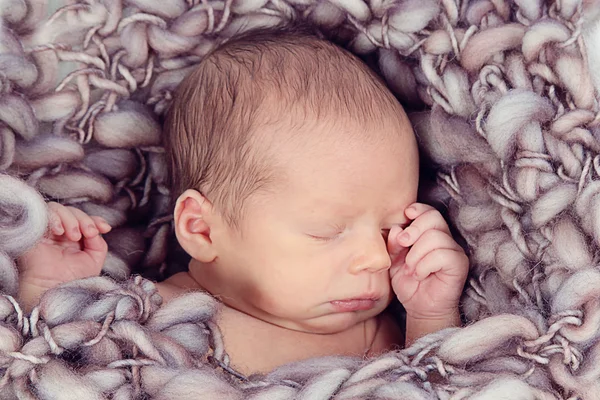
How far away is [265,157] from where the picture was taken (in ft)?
3.63

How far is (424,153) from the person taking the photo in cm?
123

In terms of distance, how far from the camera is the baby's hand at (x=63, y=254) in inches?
40.4

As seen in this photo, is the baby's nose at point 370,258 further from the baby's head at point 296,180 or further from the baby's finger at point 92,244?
the baby's finger at point 92,244

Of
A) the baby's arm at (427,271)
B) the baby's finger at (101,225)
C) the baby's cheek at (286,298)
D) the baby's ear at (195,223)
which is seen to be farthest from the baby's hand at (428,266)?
the baby's finger at (101,225)

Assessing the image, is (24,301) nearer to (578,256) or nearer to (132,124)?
(132,124)

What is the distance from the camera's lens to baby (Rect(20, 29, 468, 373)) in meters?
1.10

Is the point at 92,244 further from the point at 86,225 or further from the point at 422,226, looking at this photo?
the point at 422,226

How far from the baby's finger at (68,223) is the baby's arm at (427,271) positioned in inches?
17.0

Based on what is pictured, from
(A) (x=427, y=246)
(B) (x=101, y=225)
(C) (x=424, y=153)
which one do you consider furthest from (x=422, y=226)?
(B) (x=101, y=225)

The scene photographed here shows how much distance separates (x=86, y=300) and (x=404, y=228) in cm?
47

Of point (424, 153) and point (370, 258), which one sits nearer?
point (370, 258)

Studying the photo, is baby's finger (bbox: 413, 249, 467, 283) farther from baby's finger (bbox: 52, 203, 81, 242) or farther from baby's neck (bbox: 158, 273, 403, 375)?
baby's finger (bbox: 52, 203, 81, 242)

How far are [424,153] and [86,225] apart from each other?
0.50 metres

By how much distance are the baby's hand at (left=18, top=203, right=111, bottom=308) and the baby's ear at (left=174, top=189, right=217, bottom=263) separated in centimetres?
10
